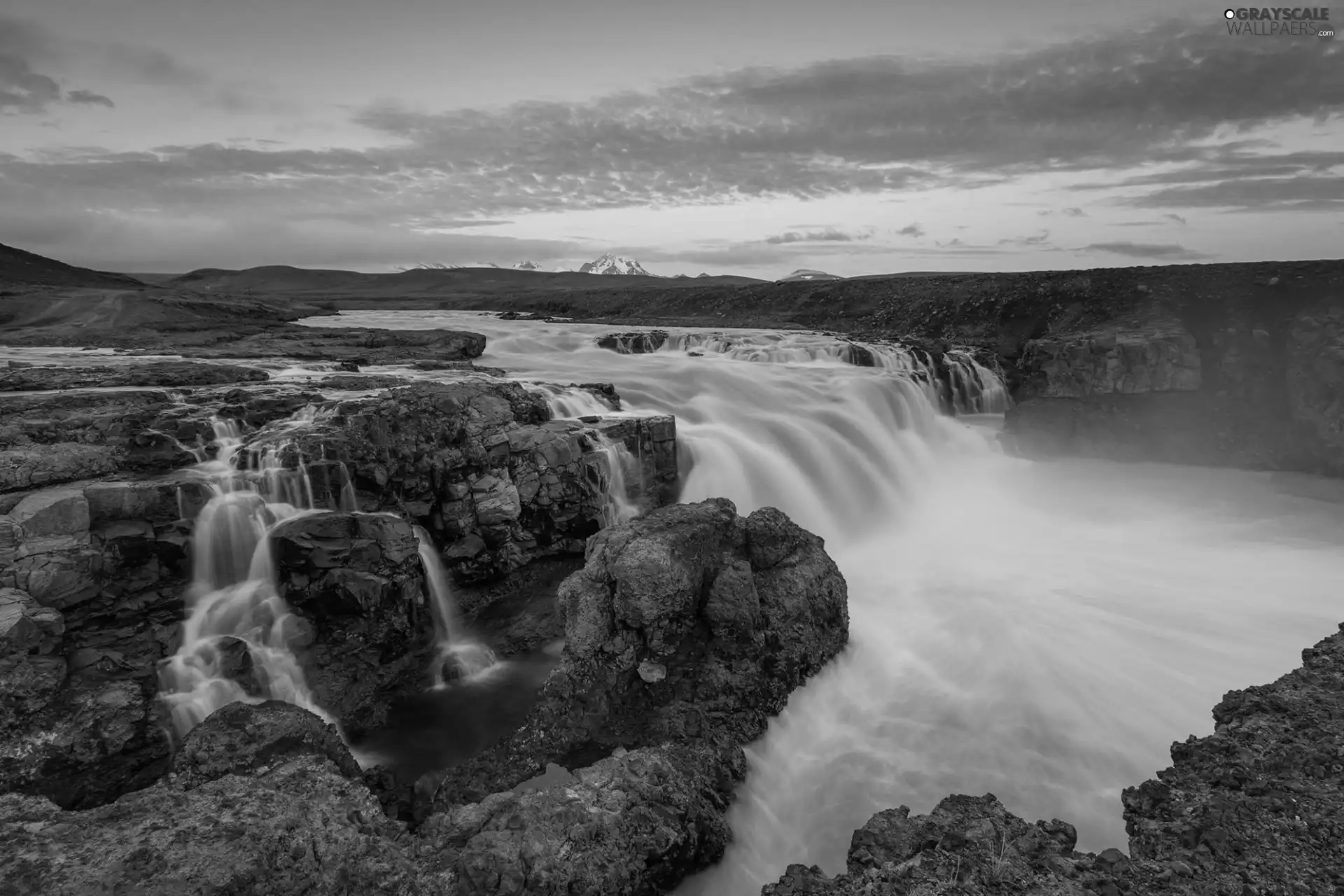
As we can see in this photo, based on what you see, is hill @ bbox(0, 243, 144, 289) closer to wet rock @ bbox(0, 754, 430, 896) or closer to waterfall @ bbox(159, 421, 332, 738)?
waterfall @ bbox(159, 421, 332, 738)

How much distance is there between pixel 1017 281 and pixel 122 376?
43.8m

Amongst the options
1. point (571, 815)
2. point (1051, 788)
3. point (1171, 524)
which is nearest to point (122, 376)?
point (571, 815)

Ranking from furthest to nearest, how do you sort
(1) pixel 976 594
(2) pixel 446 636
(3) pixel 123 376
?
(3) pixel 123 376
(1) pixel 976 594
(2) pixel 446 636

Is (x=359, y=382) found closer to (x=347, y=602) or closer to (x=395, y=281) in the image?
(x=347, y=602)

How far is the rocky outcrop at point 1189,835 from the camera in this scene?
17.2 ft

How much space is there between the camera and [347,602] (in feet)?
38.7

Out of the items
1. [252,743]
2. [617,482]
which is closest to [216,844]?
[252,743]

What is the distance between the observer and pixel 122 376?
60.7 feet

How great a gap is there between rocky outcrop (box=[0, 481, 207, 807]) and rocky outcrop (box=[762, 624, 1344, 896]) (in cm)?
881

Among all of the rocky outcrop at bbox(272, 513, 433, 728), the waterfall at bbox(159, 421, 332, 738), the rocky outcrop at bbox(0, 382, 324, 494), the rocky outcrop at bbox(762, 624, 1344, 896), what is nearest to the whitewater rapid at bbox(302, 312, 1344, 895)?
the rocky outcrop at bbox(762, 624, 1344, 896)

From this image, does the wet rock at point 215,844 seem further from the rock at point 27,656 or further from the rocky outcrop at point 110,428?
the rocky outcrop at point 110,428

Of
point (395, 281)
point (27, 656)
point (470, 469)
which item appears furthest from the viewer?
point (395, 281)

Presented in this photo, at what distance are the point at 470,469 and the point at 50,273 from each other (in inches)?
4074

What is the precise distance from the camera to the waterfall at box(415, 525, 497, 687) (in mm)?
12727
